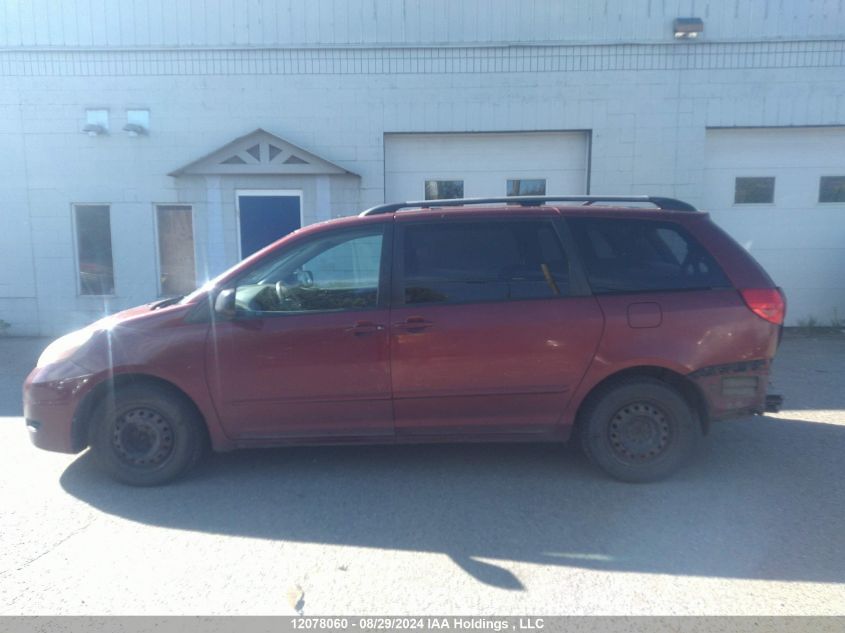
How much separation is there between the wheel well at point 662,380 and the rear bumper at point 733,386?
5 cm

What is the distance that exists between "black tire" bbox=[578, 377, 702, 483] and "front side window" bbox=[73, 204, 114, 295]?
333 inches

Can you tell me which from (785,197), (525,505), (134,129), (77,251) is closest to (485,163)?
(785,197)

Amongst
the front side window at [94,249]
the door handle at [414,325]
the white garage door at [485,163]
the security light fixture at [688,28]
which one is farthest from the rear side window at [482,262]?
the front side window at [94,249]

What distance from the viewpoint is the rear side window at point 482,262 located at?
15.0ft

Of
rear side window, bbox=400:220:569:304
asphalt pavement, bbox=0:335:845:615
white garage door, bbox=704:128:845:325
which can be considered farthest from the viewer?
white garage door, bbox=704:128:845:325

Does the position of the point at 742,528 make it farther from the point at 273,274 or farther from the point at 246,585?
the point at 273,274

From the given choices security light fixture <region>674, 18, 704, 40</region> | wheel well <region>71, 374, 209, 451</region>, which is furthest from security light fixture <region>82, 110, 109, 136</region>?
security light fixture <region>674, 18, 704, 40</region>

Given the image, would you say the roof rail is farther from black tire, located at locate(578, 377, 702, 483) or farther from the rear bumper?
black tire, located at locate(578, 377, 702, 483)

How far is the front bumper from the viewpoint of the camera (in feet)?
14.8

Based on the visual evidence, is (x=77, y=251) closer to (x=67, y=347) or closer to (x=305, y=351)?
(x=67, y=347)

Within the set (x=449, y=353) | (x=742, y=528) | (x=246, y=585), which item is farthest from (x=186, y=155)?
(x=742, y=528)

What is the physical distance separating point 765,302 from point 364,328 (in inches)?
107

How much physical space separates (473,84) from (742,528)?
7.55 metres

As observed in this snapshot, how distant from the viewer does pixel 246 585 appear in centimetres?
341
